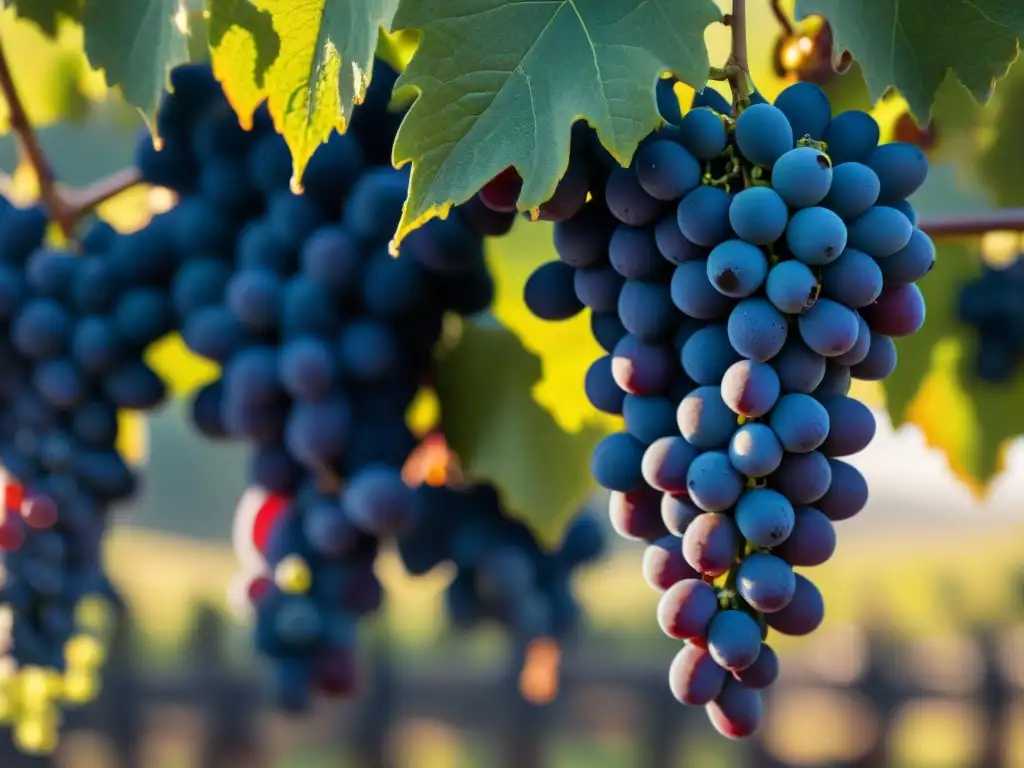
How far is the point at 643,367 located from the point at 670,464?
0.05 metres

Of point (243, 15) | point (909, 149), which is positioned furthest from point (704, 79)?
point (243, 15)

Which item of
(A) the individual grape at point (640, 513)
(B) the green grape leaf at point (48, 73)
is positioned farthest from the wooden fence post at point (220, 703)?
(A) the individual grape at point (640, 513)

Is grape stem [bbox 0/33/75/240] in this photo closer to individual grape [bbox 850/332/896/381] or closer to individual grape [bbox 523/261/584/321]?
individual grape [bbox 523/261/584/321]

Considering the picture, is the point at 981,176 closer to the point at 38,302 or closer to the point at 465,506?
the point at 465,506

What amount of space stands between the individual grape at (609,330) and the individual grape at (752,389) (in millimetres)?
92

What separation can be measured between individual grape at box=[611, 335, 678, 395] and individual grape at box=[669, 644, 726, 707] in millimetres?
111

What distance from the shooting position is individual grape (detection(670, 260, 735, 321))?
19.3 inches

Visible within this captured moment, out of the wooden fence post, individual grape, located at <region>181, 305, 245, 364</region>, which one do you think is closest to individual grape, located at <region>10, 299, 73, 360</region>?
individual grape, located at <region>181, 305, 245, 364</region>

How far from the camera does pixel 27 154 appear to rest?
870 mm

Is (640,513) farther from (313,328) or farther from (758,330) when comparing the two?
(313,328)

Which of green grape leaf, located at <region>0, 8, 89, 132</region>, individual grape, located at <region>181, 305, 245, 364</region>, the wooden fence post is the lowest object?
the wooden fence post

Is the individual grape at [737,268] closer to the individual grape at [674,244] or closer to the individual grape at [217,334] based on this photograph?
the individual grape at [674,244]

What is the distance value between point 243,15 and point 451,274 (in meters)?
0.24

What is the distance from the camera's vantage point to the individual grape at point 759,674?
0.48 metres
